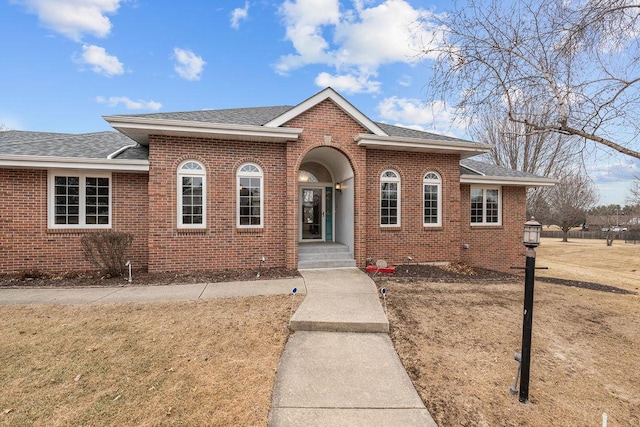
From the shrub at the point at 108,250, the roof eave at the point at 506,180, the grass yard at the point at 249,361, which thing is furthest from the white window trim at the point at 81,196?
the roof eave at the point at 506,180

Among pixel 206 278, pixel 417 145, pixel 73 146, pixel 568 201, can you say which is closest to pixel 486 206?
pixel 417 145

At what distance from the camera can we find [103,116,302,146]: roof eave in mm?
7227

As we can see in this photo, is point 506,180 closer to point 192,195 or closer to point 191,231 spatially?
point 192,195

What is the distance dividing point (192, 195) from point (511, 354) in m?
8.18

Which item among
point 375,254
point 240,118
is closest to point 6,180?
point 240,118

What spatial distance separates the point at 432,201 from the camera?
9.91 m

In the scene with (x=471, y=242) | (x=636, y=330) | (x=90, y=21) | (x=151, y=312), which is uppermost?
(x=90, y=21)

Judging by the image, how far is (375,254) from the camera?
9.29 m

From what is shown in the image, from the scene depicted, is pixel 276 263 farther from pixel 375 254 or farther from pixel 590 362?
pixel 590 362

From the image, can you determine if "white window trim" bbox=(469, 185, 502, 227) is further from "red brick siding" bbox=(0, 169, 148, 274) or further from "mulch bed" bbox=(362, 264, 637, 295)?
"red brick siding" bbox=(0, 169, 148, 274)

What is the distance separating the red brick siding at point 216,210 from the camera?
7.81 m

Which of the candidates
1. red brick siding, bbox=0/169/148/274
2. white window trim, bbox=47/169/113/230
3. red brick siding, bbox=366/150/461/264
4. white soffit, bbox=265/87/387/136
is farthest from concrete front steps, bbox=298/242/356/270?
red brick siding, bbox=0/169/148/274

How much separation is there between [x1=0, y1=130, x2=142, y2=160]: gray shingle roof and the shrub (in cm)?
243

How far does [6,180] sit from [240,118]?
21.8 ft
